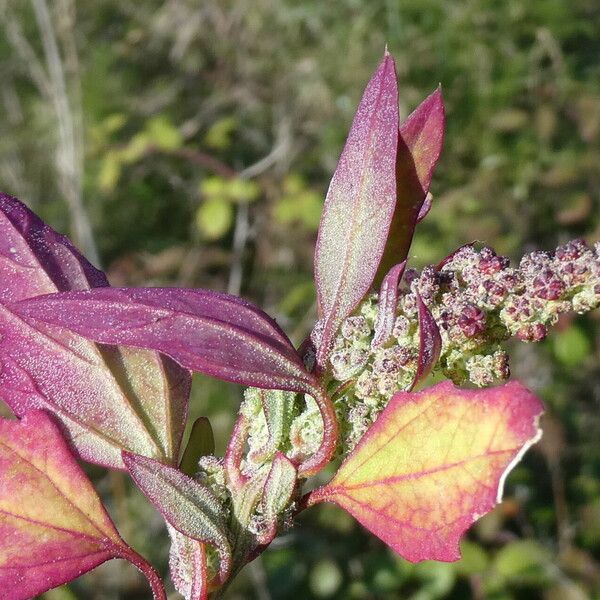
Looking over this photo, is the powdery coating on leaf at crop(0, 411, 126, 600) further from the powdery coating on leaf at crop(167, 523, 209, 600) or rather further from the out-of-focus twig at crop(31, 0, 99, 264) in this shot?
the out-of-focus twig at crop(31, 0, 99, 264)

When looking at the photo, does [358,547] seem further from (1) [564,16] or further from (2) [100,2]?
(2) [100,2]

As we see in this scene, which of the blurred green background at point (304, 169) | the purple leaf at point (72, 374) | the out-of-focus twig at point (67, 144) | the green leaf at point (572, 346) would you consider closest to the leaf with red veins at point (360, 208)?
the purple leaf at point (72, 374)

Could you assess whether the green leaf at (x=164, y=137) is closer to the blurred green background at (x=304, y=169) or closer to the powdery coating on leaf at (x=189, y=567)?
the blurred green background at (x=304, y=169)

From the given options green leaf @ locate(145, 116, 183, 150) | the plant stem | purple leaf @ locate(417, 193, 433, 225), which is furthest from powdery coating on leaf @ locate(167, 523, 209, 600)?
green leaf @ locate(145, 116, 183, 150)

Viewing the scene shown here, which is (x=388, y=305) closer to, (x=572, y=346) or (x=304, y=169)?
(x=572, y=346)

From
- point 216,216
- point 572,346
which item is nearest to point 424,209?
point 572,346

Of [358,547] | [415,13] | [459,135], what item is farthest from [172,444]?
[415,13]

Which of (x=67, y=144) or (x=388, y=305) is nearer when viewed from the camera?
(x=388, y=305)
